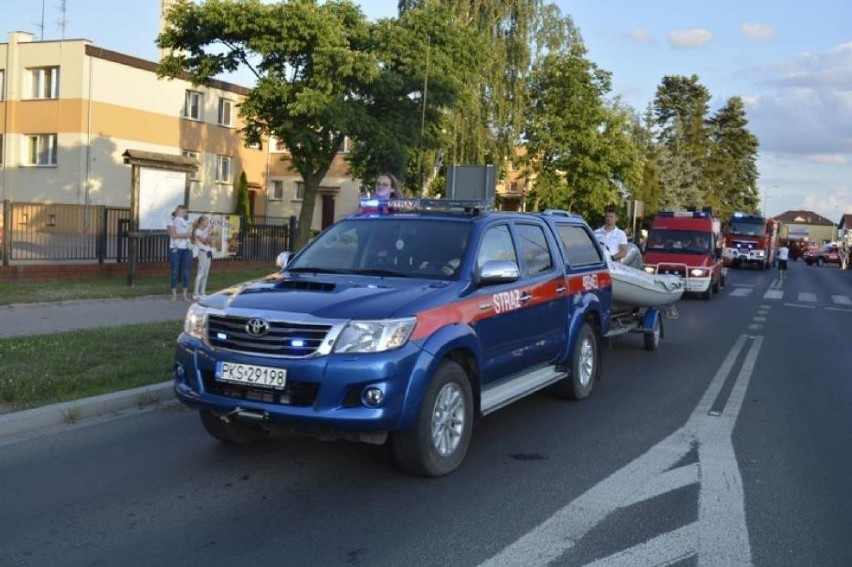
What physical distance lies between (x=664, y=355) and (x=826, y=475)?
5842 millimetres

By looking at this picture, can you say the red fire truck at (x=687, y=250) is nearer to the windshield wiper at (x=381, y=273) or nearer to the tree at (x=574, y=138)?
the tree at (x=574, y=138)

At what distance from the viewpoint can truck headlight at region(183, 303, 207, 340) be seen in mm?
5605

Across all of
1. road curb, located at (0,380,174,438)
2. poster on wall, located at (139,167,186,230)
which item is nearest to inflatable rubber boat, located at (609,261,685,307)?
road curb, located at (0,380,174,438)

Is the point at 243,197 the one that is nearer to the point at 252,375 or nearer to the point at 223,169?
the point at 223,169

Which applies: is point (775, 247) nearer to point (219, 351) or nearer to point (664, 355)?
point (664, 355)

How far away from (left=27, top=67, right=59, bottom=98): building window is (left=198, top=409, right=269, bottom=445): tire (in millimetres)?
32714

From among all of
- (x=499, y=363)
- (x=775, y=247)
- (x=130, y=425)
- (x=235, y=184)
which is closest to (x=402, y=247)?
(x=499, y=363)

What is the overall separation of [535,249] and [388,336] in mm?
2765

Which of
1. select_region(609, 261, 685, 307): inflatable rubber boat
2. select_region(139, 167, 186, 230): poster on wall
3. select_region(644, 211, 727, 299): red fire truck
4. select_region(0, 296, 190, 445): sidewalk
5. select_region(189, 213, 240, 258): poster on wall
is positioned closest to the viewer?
select_region(0, 296, 190, 445): sidewalk

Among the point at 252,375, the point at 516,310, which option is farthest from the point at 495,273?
the point at 252,375

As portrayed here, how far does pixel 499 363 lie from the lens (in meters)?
6.41

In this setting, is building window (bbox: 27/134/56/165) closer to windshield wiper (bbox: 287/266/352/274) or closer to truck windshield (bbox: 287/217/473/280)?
truck windshield (bbox: 287/217/473/280)

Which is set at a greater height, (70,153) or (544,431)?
(70,153)

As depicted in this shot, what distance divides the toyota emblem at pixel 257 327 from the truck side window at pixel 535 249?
2776mm
